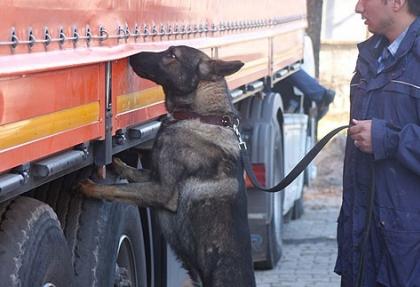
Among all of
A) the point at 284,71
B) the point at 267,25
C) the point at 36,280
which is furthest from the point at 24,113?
the point at 284,71

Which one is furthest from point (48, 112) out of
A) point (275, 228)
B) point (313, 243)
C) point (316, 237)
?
point (316, 237)

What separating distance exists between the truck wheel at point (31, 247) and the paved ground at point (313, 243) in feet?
16.6

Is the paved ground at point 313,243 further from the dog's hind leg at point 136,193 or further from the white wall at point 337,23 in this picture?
the white wall at point 337,23

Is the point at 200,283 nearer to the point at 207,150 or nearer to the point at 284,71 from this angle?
the point at 207,150

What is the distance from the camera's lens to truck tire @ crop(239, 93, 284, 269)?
9508 millimetres

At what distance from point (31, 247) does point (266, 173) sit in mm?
5651

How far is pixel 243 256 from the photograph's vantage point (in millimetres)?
5469

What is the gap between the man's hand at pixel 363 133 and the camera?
4.79 meters

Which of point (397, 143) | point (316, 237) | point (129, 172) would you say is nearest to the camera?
point (397, 143)

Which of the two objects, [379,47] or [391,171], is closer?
[391,171]

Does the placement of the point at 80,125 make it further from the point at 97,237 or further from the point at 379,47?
the point at 379,47

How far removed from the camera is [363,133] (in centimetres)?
480

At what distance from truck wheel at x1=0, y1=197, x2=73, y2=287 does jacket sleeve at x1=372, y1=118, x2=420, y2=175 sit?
145cm

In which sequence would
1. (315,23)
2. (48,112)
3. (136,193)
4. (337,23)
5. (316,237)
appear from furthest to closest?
(337,23)
(315,23)
(316,237)
(136,193)
(48,112)
